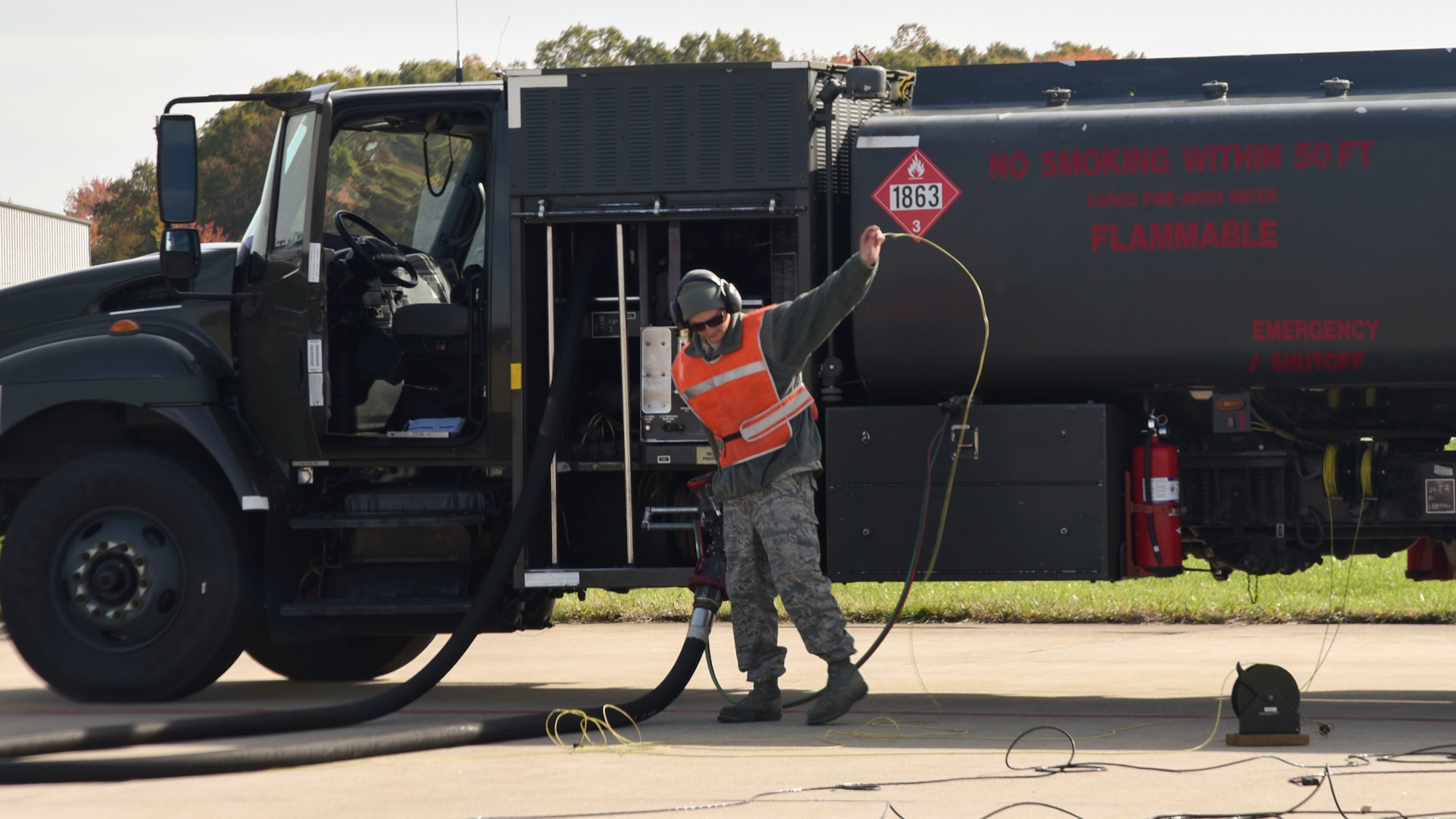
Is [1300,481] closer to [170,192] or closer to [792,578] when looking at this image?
[792,578]

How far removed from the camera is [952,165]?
733 cm

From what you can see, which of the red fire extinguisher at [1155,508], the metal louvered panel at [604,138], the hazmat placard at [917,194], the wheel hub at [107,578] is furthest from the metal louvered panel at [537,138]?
the red fire extinguisher at [1155,508]

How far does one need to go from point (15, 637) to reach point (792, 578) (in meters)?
3.90

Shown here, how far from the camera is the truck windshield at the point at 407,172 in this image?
8.29 metres

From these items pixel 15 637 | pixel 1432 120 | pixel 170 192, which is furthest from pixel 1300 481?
A: pixel 15 637

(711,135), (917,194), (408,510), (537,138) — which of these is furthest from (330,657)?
(917,194)

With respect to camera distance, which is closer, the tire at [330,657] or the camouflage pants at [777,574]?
the camouflage pants at [777,574]

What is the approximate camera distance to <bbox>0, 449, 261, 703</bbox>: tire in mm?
7848

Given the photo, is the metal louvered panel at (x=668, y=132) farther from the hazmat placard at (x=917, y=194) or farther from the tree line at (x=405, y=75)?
the tree line at (x=405, y=75)

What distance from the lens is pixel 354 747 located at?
20.5ft

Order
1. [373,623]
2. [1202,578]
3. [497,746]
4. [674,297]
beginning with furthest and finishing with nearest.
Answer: [1202,578], [373,623], [674,297], [497,746]

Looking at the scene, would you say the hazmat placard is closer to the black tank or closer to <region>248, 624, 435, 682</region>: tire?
the black tank

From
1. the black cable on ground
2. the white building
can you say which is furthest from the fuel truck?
the white building

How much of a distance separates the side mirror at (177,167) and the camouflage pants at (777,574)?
290 cm
